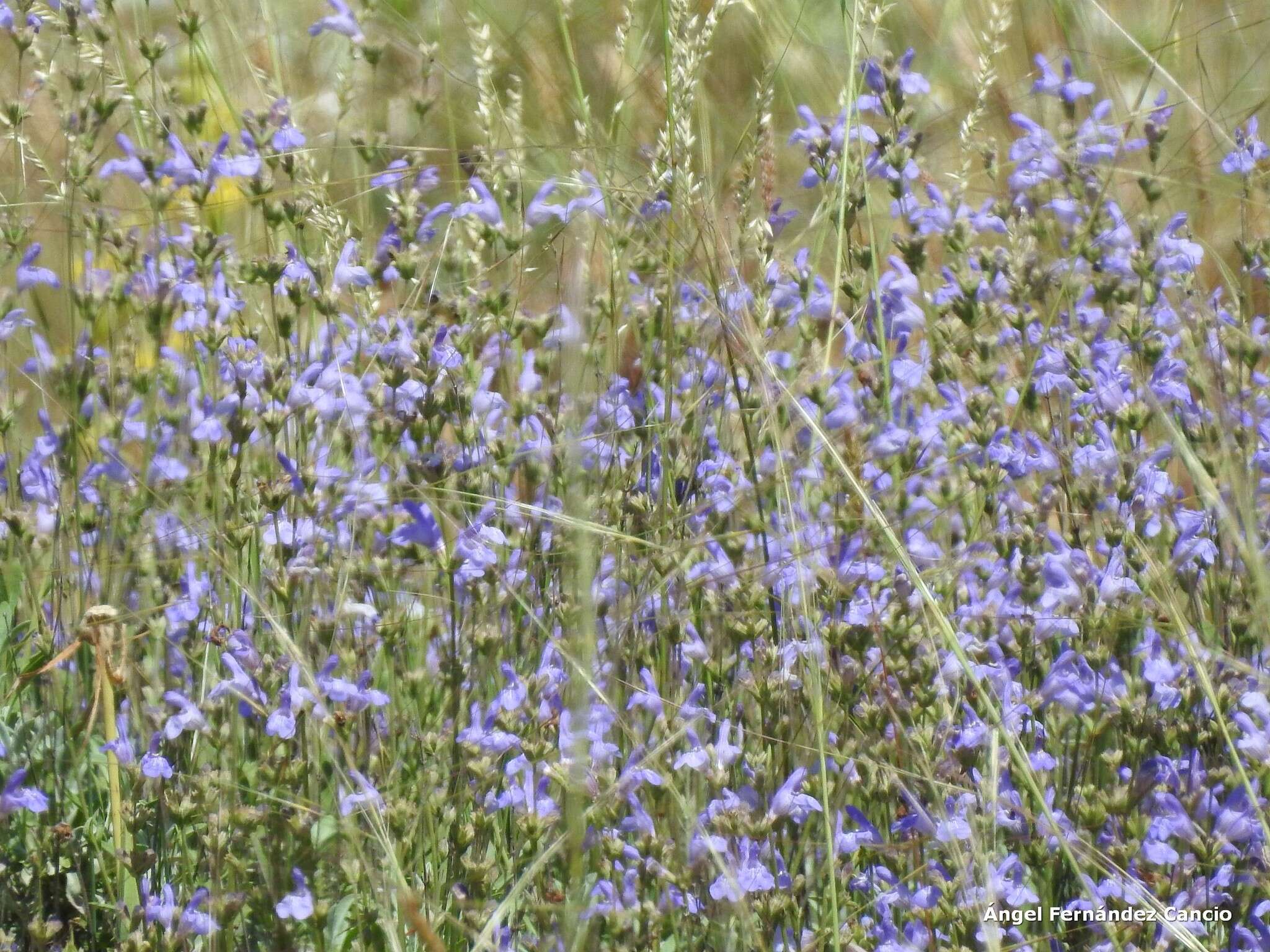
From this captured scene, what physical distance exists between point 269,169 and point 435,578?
59 centimetres

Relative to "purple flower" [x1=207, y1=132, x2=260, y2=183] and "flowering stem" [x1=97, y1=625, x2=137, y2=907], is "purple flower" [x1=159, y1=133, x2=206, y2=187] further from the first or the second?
"flowering stem" [x1=97, y1=625, x2=137, y2=907]

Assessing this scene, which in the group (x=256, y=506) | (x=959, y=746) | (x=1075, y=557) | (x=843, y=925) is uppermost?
(x=256, y=506)

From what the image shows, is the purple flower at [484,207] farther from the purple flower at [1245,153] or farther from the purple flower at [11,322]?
the purple flower at [1245,153]

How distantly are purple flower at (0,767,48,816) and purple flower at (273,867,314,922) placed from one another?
29cm

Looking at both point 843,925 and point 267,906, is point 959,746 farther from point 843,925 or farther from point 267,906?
point 267,906

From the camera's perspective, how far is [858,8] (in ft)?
5.90

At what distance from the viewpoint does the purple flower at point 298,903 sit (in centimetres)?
160

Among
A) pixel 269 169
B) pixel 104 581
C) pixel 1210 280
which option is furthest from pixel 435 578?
pixel 1210 280

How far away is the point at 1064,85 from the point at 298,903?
1521 millimetres

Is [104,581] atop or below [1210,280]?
below

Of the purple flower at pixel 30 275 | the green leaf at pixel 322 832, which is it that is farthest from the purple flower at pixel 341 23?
the green leaf at pixel 322 832

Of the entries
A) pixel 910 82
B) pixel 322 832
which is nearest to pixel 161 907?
pixel 322 832

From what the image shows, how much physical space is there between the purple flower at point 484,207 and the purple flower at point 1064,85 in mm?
815

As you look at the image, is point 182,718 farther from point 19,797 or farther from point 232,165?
point 232,165
